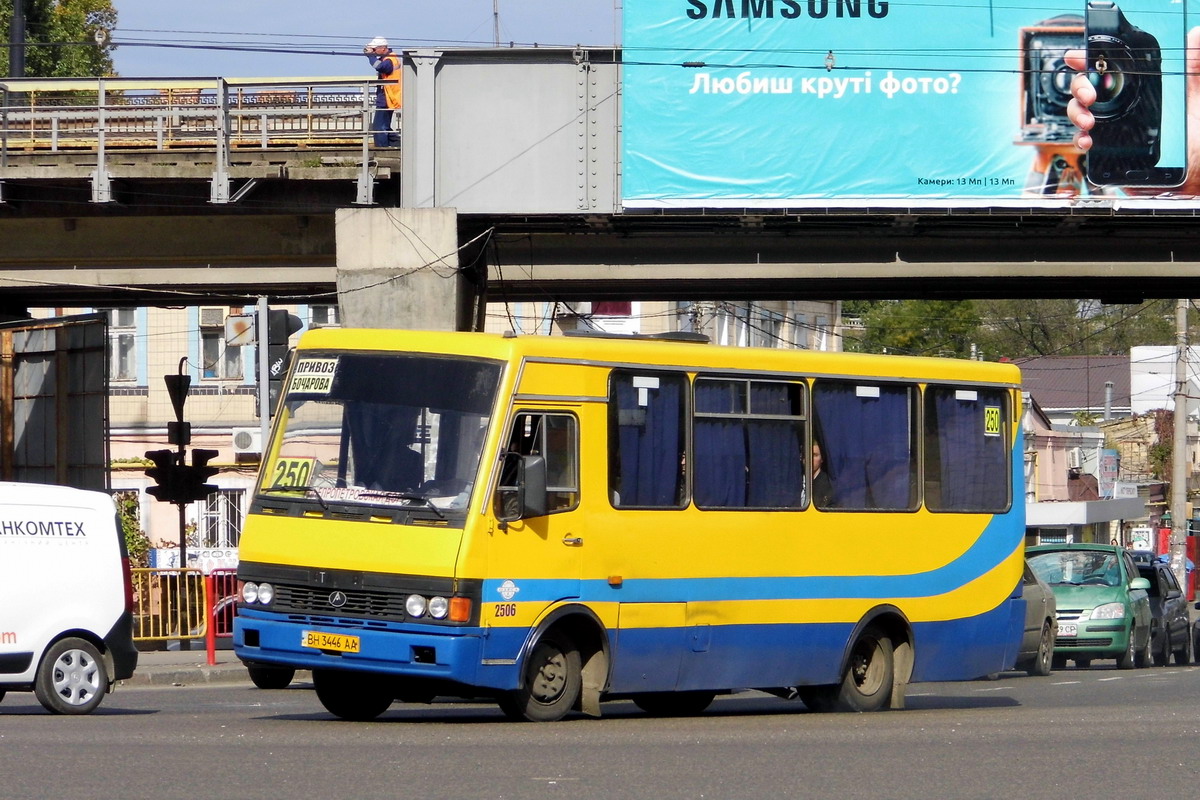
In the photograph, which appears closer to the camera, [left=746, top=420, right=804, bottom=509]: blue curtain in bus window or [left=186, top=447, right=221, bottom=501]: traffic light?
[left=746, top=420, right=804, bottom=509]: blue curtain in bus window

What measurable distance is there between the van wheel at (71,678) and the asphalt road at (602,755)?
0.23 m

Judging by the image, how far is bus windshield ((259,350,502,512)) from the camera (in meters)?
11.8

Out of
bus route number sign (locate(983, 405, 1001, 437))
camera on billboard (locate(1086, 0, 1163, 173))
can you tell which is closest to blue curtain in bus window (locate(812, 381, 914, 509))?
bus route number sign (locate(983, 405, 1001, 437))

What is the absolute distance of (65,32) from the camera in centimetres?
5247

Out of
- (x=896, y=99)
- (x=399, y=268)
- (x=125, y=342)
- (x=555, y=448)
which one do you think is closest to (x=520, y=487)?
(x=555, y=448)

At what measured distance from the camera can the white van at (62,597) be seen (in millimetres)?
13625

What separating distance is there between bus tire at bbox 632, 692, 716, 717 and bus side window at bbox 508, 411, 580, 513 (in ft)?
8.69

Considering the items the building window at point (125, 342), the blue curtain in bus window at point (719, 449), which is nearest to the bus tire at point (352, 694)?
the blue curtain in bus window at point (719, 449)

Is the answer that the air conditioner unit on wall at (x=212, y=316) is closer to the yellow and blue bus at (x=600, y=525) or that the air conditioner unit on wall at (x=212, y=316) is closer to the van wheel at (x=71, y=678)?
the van wheel at (x=71, y=678)

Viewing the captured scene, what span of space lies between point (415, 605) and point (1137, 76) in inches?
708

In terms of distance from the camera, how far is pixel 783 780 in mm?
9023

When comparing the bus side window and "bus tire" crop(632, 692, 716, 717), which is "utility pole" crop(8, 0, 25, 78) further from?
the bus side window

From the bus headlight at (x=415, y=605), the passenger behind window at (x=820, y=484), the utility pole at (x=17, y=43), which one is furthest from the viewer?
the utility pole at (x=17, y=43)

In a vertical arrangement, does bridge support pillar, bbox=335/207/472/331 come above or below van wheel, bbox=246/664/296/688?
above
